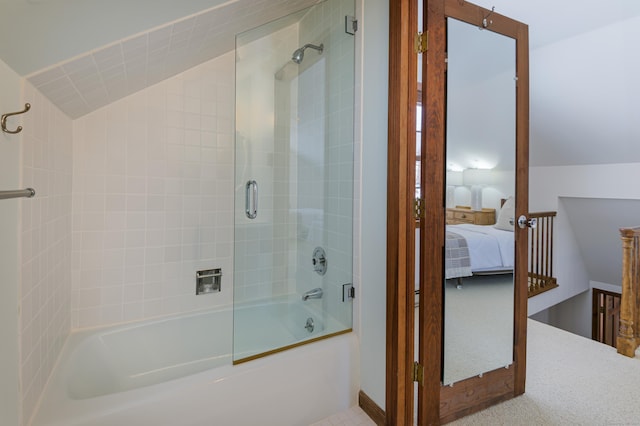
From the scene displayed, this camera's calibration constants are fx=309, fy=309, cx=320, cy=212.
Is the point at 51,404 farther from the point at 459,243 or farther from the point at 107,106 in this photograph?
the point at 459,243

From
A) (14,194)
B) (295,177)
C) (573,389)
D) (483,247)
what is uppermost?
(295,177)

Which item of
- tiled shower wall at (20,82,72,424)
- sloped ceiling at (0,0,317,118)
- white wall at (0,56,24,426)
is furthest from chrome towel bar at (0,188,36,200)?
sloped ceiling at (0,0,317,118)

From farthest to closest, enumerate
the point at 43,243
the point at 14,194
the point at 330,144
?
the point at 330,144
the point at 43,243
the point at 14,194

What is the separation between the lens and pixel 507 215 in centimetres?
182

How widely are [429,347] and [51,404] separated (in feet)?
5.28

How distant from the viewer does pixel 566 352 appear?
2361 mm

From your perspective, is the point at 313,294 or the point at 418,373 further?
the point at 313,294

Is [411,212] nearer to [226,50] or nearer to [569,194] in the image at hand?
[226,50]

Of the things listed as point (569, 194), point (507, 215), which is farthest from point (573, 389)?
point (569, 194)

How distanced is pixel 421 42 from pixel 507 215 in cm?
109

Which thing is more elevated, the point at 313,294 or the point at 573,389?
the point at 313,294

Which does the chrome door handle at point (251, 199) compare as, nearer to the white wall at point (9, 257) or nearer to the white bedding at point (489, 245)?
the white wall at point (9, 257)

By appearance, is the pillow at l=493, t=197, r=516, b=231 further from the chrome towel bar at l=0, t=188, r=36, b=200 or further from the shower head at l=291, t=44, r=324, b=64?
the chrome towel bar at l=0, t=188, r=36, b=200

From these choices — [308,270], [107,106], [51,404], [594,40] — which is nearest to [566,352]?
[308,270]
